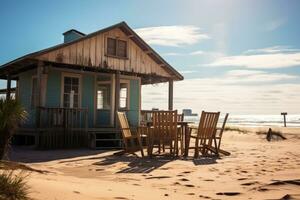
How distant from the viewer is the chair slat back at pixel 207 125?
32.5 feet

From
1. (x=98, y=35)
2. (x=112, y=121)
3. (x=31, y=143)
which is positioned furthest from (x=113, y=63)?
(x=31, y=143)

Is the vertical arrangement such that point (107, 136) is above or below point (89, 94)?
below

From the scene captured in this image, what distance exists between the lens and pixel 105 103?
17.5 m

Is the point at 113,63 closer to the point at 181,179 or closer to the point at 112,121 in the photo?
the point at 112,121

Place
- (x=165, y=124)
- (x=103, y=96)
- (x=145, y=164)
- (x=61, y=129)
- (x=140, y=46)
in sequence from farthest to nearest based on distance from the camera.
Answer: (x=103, y=96), (x=140, y=46), (x=61, y=129), (x=165, y=124), (x=145, y=164)

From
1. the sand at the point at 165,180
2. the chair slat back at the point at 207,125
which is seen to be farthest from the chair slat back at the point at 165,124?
the sand at the point at 165,180

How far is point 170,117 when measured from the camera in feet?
31.8

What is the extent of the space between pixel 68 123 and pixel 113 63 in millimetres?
3321

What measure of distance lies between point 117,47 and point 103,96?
8.17 ft

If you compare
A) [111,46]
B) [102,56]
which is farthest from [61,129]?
[111,46]

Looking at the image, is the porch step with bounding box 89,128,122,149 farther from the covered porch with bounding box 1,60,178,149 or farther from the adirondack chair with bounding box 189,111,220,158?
the adirondack chair with bounding box 189,111,220,158

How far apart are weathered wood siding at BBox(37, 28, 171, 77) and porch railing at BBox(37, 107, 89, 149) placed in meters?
1.95

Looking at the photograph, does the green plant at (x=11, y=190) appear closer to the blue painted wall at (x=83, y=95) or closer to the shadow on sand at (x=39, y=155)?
the shadow on sand at (x=39, y=155)

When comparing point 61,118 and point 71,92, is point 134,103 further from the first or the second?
point 61,118
